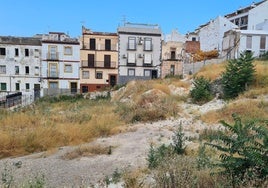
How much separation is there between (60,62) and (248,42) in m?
24.8

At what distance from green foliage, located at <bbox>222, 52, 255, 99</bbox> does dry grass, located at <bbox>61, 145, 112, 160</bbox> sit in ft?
37.5

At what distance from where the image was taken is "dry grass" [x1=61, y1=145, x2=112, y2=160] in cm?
830

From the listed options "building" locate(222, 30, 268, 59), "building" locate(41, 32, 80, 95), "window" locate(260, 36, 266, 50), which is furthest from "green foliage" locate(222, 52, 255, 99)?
"building" locate(41, 32, 80, 95)

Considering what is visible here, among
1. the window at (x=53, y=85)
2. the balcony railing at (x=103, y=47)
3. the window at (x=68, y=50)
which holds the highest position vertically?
the balcony railing at (x=103, y=47)

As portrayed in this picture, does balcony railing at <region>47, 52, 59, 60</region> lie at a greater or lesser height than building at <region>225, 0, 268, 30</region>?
lesser

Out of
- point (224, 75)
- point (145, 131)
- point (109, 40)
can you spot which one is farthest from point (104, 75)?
point (145, 131)

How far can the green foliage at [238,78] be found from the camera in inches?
711

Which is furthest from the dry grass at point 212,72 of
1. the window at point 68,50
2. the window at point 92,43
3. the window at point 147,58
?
the window at point 68,50

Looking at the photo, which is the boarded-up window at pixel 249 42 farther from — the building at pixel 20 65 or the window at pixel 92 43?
the building at pixel 20 65

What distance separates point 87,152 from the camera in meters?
8.59

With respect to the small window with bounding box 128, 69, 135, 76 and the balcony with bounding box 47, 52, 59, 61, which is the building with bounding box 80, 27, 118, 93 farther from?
the balcony with bounding box 47, 52, 59, 61

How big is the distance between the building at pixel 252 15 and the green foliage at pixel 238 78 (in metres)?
31.7

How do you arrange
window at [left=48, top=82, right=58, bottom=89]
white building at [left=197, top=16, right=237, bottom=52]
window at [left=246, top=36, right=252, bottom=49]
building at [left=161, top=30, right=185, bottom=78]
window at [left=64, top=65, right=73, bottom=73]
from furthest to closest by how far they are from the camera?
white building at [left=197, top=16, right=237, bottom=52]
building at [left=161, top=30, right=185, bottom=78]
window at [left=64, top=65, right=73, bottom=73]
window at [left=48, top=82, right=58, bottom=89]
window at [left=246, top=36, right=252, bottom=49]

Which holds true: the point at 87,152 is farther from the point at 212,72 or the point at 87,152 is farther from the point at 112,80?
the point at 112,80
